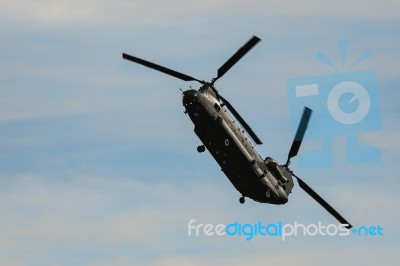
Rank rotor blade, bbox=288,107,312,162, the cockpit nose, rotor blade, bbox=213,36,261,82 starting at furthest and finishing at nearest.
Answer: rotor blade, bbox=288,107,312,162 < the cockpit nose < rotor blade, bbox=213,36,261,82

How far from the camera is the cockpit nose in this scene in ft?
233

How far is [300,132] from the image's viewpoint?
78.8 meters

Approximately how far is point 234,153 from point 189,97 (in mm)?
6576

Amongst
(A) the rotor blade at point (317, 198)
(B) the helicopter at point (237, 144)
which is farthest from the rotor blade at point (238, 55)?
(A) the rotor blade at point (317, 198)

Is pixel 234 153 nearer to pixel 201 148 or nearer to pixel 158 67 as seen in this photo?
pixel 201 148

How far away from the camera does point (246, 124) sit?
75.2 metres

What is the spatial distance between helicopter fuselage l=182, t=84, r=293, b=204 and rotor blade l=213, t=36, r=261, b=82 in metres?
2.04

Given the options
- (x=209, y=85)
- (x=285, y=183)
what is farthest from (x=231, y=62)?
(x=285, y=183)

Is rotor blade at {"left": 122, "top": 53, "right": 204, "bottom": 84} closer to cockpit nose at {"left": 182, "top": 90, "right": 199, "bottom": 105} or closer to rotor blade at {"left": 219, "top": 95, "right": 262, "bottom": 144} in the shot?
cockpit nose at {"left": 182, "top": 90, "right": 199, "bottom": 105}

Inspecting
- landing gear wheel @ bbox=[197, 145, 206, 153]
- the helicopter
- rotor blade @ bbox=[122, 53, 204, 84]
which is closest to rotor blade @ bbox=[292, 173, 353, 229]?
the helicopter

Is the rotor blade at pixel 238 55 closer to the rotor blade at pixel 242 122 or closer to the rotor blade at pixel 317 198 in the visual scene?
the rotor blade at pixel 242 122

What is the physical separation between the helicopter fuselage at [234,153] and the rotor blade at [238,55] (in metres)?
2.04

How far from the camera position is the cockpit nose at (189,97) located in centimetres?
7094

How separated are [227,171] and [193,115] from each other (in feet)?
21.3
